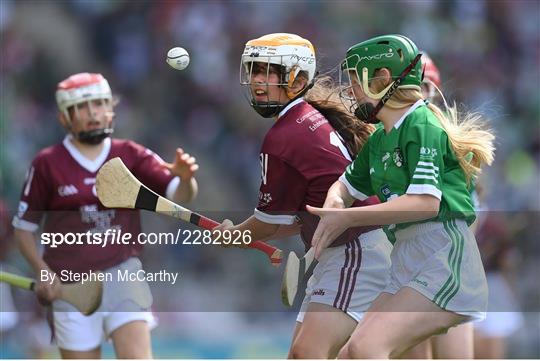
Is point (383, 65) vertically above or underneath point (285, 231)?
above

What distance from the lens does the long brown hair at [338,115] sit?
5.21m

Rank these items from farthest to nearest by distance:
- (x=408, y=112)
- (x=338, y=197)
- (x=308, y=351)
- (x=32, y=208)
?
(x=32, y=208)
(x=308, y=351)
(x=338, y=197)
(x=408, y=112)

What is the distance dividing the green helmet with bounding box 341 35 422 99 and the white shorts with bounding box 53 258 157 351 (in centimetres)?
186

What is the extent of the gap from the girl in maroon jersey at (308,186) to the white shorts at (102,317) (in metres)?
1.00

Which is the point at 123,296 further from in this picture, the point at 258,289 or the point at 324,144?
the point at 258,289

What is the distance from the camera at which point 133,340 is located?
5906 millimetres

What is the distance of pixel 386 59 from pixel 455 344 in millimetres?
1954

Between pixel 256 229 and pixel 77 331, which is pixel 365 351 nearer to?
pixel 256 229

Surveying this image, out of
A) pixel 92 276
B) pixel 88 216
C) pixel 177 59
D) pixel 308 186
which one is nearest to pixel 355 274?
pixel 308 186

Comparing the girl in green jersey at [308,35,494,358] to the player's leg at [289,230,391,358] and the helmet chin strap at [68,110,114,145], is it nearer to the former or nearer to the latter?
the player's leg at [289,230,391,358]

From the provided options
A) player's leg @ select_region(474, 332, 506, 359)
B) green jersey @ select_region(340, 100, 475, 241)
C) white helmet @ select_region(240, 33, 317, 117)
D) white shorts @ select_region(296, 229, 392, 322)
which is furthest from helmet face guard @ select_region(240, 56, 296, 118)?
player's leg @ select_region(474, 332, 506, 359)

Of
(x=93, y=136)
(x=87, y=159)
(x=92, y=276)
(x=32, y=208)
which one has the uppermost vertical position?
(x=93, y=136)

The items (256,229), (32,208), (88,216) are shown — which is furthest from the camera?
(32,208)

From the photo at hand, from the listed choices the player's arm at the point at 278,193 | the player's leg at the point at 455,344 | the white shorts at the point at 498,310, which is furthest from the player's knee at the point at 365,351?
the white shorts at the point at 498,310
